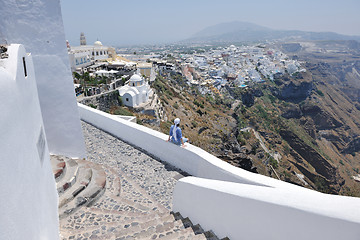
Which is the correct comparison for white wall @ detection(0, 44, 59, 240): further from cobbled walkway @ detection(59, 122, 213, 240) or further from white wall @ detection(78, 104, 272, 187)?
white wall @ detection(78, 104, 272, 187)

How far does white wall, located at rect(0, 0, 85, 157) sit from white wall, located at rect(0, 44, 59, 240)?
Answer: 87.4 inches

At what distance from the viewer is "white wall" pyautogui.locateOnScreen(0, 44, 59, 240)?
1508mm

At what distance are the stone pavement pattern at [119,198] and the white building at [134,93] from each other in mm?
15066

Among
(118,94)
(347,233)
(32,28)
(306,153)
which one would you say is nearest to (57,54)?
(32,28)

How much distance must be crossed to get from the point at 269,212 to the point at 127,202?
2.90 metres

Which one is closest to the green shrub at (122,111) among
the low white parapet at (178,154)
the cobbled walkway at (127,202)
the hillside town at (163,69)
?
the hillside town at (163,69)

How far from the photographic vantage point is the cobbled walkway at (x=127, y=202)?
3.25 metres

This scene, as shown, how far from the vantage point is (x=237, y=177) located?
155 inches

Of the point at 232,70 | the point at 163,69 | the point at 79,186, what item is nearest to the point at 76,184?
the point at 79,186

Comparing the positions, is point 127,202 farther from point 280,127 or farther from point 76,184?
point 280,127

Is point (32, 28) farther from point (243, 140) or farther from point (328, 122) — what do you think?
point (328, 122)

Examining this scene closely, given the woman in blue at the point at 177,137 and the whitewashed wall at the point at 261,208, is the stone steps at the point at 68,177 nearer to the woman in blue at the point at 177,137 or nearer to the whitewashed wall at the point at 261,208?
the whitewashed wall at the point at 261,208

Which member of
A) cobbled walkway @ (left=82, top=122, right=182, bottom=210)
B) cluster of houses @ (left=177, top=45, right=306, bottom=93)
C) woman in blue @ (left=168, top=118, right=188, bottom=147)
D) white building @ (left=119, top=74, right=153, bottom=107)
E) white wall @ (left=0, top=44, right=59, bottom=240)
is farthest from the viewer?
cluster of houses @ (left=177, top=45, right=306, bottom=93)

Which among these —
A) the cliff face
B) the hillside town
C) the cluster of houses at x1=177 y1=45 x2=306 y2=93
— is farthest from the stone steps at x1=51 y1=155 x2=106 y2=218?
the cluster of houses at x1=177 y1=45 x2=306 y2=93
